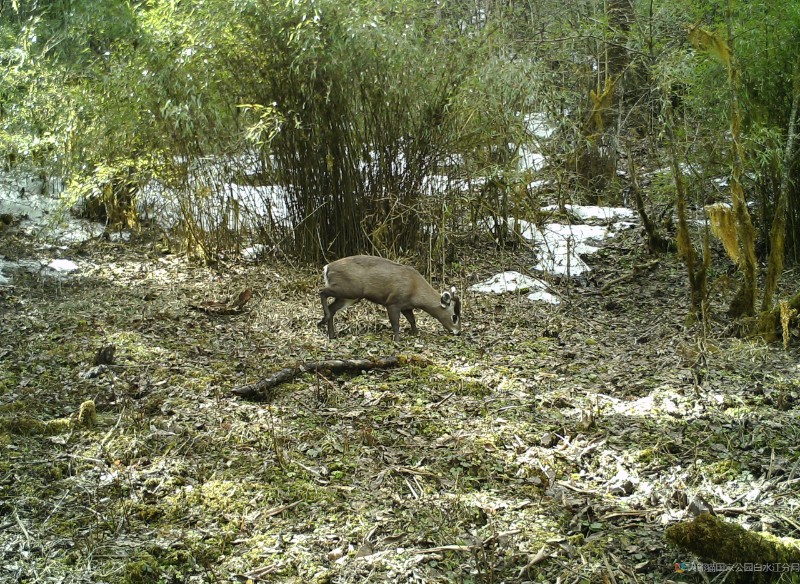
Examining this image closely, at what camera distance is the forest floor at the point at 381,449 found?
2824mm

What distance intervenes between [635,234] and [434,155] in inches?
125

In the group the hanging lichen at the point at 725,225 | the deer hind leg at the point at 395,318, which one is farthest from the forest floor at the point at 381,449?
the hanging lichen at the point at 725,225

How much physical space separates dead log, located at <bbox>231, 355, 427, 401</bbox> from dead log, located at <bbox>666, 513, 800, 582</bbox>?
2.51 m

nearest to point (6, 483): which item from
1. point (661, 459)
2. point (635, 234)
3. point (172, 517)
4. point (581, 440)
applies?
point (172, 517)

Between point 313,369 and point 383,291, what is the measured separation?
4.33 ft

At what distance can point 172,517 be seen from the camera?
3.09 m

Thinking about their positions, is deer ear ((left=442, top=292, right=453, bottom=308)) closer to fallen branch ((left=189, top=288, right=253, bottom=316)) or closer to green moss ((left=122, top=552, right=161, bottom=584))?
fallen branch ((left=189, top=288, right=253, bottom=316))

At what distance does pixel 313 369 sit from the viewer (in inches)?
187

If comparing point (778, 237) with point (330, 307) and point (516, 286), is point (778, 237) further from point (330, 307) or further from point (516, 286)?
point (330, 307)

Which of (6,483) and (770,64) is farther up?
(770,64)

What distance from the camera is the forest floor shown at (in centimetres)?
282

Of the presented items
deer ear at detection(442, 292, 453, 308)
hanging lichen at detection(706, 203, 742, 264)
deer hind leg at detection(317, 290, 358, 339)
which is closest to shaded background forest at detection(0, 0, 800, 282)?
hanging lichen at detection(706, 203, 742, 264)

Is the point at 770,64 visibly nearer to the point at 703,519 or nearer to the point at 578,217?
the point at 578,217

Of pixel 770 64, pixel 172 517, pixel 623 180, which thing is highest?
pixel 770 64
